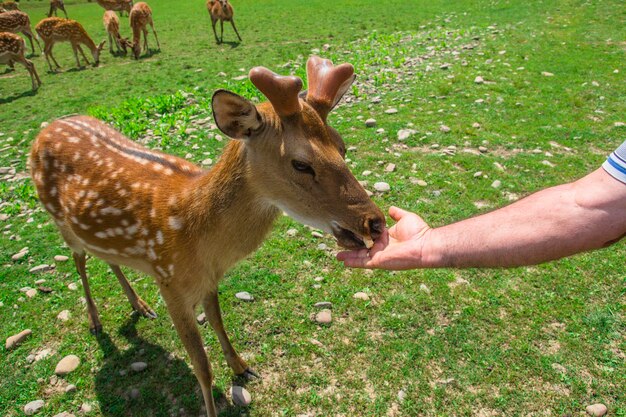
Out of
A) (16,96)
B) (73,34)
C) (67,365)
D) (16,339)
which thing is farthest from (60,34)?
(67,365)

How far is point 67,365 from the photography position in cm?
378

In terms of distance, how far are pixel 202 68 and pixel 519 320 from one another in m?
11.4

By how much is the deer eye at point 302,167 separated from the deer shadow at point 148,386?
2122mm

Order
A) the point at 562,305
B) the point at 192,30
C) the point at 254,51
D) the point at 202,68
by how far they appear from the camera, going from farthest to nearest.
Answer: the point at 192,30 → the point at 254,51 → the point at 202,68 → the point at 562,305

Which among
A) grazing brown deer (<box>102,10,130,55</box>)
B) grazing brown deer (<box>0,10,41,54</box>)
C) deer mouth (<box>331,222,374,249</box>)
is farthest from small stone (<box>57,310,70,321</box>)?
grazing brown deer (<box>0,10,41,54</box>)

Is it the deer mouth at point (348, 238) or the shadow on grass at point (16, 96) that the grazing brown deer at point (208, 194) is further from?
the shadow on grass at point (16, 96)

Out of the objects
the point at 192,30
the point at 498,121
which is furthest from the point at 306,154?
the point at 192,30

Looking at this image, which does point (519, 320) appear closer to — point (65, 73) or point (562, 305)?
point (562, 305)

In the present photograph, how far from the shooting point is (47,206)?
4055mm

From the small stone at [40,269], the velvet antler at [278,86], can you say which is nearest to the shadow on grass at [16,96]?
the small stone at [40,269]

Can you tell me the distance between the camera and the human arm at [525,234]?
2.06 metres

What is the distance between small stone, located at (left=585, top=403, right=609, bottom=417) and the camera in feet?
10.2

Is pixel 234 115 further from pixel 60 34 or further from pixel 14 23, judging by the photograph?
pixel 14 23

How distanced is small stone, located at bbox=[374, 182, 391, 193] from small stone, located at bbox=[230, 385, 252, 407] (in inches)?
126
